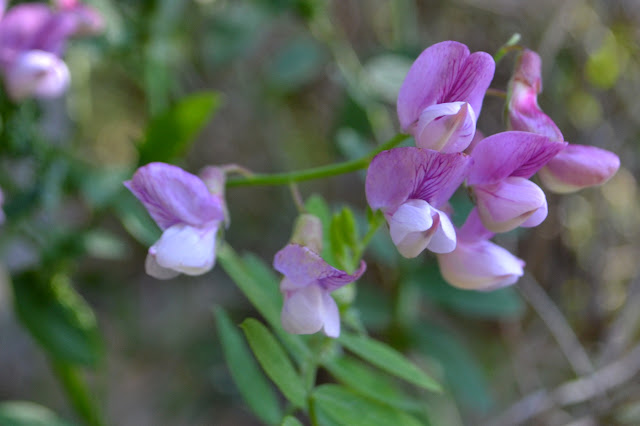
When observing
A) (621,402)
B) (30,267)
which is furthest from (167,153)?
(621,402)

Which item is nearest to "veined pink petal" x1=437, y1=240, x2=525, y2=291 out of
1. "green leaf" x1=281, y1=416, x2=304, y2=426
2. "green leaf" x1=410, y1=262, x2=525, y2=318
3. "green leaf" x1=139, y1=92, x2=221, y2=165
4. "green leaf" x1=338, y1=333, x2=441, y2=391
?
"green leaf" x1=338, y1=333, x2=441, y2=391

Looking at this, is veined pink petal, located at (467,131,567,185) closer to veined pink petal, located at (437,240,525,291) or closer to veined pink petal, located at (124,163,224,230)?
veined pink petal, located at (437,240,525,291)

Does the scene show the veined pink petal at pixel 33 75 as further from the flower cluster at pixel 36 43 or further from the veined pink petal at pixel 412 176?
the veined pink petal at pixel 412 176

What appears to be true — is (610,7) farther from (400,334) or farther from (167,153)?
(167,153)

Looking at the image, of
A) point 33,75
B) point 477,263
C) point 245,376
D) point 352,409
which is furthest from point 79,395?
point 477,263

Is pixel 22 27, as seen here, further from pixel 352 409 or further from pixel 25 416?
pixel 352 409

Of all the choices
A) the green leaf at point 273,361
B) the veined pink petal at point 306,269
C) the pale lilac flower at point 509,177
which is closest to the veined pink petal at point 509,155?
the pale lilac flower at point 509,177
